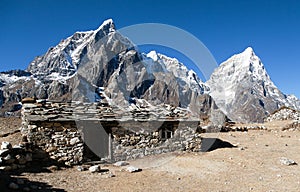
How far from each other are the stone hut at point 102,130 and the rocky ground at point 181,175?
2.85ft

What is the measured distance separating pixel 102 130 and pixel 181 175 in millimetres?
5885

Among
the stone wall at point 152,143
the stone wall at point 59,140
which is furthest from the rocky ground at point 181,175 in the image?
the stone wall at point 59,140

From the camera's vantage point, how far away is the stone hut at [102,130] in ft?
49.1

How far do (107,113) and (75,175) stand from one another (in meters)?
4.84

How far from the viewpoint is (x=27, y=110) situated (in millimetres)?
15031

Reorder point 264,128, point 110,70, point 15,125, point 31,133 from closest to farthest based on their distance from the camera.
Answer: point 31,133, point 15,125, point 264,128, point 110,70

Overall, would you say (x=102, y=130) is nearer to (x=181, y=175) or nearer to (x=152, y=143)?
→ (x=152, y=143)

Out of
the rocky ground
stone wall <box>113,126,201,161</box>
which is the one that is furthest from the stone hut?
the rocky ground

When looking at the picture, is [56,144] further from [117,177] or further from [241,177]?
[241,177]

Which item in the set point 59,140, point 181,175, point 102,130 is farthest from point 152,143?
point 59,140

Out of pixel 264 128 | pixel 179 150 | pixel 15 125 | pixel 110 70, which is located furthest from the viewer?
pixel 110 70

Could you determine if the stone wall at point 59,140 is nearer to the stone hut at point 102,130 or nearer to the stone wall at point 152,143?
the stone hut at point 102,130

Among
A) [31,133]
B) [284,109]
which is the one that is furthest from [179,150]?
[284,109]

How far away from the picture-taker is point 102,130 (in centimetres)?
1697
